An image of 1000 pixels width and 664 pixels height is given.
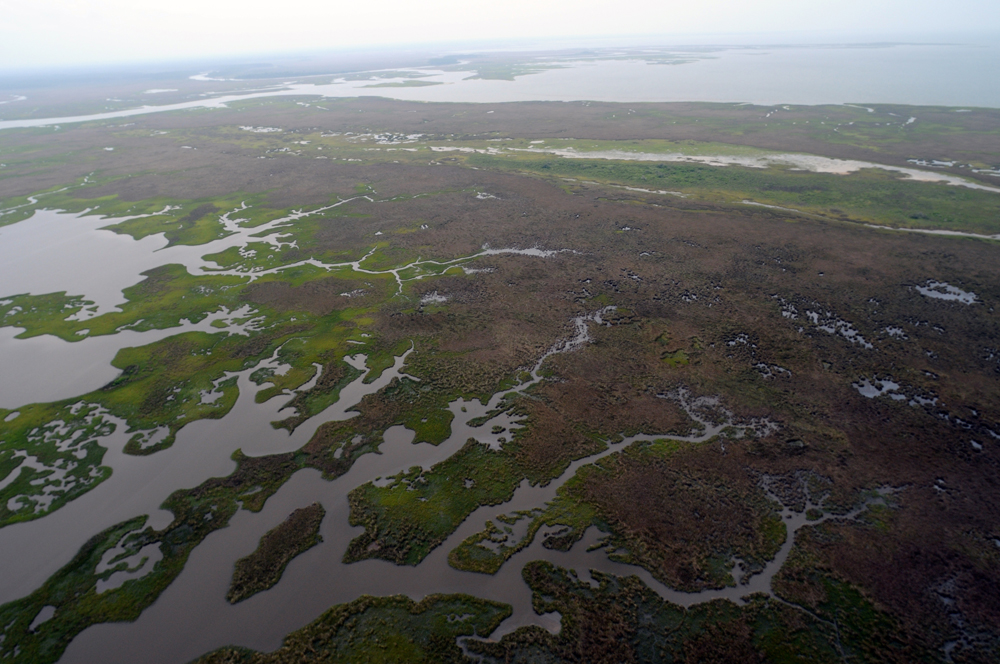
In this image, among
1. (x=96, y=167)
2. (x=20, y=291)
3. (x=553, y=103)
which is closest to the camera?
(x=20, y=291)

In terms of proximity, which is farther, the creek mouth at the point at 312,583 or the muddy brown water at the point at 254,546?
the muddy brown water at the point at 254,546

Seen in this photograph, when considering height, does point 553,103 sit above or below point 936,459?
above

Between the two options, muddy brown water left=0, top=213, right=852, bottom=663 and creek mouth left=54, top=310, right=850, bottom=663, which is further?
muddy brown water left=0, top=213, right=852, bottom=663

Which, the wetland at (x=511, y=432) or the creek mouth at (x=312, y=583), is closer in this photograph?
the creek mouth at (x=312, y=583)

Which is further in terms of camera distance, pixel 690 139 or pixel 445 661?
pixel 690 139

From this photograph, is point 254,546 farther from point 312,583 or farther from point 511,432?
point 511,432

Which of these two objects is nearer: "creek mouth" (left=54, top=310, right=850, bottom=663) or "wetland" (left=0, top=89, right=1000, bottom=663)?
"creek mouth" (left=54, top=310, right=850, bottom=663)

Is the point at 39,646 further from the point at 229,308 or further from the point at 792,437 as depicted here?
the point at 792,437

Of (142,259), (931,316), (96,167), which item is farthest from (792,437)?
(96,167)

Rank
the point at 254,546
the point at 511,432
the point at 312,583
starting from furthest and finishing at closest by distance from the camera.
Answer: the point at 511,432 < the point at 254,546 < the point at 312,583

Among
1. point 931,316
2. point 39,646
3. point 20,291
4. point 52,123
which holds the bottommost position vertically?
point 39,646

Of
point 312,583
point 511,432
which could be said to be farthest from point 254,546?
point 511,432
